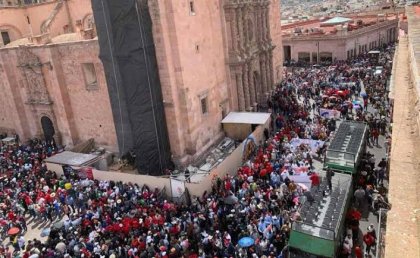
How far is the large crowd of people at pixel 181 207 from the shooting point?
1402 cm

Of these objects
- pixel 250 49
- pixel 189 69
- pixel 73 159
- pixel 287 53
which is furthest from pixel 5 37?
pixel 287 53

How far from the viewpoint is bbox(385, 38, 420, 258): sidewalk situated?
7.84 meters

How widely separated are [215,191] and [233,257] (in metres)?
4.95

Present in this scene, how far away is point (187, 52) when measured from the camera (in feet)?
68.7

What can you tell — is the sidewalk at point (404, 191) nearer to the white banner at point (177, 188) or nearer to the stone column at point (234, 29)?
the white banner at point (177, 188)

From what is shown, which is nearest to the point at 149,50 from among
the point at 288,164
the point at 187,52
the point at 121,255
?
the point at 187,52

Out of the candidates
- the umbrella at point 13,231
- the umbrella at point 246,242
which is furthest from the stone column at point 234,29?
→ the umbrella at point 13,231

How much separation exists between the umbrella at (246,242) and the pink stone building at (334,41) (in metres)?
33.3

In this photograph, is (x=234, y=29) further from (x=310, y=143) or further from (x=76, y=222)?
(x=76, y=222)

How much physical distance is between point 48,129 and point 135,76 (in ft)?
34.0

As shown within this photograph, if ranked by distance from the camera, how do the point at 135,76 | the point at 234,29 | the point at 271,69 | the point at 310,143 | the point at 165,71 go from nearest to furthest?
the point at 165,71
the point at 135,76
the point at 310,143
the point at 234,29
the point at 271,69

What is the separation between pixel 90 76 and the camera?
24219mm

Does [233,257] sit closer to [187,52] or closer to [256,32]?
[187,52]

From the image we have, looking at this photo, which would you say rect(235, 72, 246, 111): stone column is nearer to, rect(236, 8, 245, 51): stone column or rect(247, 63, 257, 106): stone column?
rect(247, 63, 257, 106): stone column
